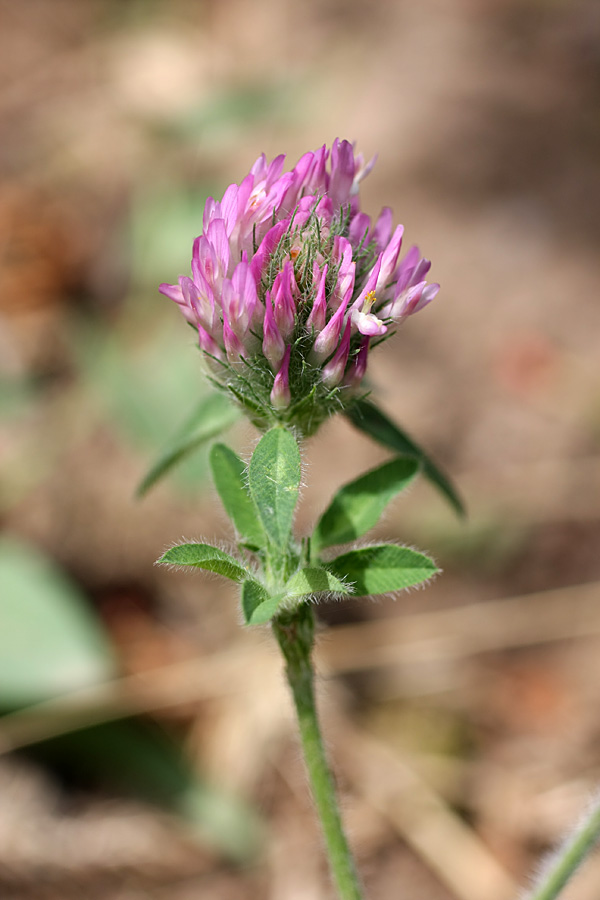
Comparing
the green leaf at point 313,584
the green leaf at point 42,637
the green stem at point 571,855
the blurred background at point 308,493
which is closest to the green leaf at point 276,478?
the green leaf at point 313,584

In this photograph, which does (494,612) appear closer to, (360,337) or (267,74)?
(360,337)

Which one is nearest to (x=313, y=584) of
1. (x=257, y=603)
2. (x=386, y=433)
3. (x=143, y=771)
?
(x=257, y=603)

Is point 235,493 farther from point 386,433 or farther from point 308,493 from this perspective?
point 308,493

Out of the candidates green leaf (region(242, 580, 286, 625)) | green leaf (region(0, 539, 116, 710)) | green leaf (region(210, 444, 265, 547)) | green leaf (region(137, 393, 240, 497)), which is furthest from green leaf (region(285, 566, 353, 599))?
green leaf (region(0, 539, 116, 710))

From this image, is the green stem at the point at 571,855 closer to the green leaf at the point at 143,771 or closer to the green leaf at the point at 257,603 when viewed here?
the green leaf at the point at 257,603

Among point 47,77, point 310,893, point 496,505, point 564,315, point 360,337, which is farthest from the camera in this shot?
point 47,77

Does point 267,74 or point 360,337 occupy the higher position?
point 267,74

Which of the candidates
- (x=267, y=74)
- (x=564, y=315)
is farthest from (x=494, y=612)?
(x=267, y=74)
